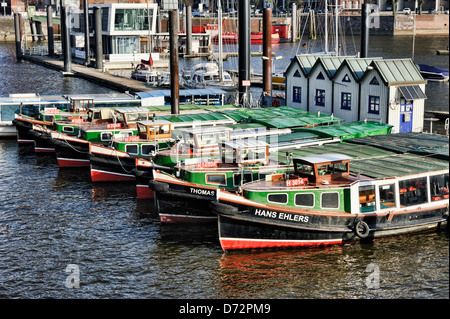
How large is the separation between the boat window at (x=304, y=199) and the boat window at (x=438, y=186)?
22.5ft

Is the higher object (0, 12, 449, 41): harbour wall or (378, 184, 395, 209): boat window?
(0, 12, 449, 41): harbour wall

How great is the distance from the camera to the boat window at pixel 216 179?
36.5 m

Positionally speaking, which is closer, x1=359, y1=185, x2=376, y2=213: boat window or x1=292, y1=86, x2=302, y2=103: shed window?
x1=359, y1=185, x2=376, y2=213: boat window

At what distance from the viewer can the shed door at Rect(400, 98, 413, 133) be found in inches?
1933

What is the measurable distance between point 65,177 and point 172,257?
62.7 ft

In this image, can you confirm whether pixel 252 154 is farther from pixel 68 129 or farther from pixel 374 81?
pixel 68 129

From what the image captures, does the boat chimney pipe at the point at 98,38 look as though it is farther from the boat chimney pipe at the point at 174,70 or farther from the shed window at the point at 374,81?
the shed window at the point at 374,81

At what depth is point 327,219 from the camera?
32844 millimetres

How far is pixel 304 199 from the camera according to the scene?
32.8 meters

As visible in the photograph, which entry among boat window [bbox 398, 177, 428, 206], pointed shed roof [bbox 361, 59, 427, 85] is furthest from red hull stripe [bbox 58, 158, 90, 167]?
boat window [bbox 398, 177, 428, 206]

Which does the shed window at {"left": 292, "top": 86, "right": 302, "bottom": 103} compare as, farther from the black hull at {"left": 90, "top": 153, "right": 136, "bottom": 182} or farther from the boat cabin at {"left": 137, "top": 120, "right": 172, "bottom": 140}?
the black hull at {"left": 90, "top": 153, "right": 136, "bottom": 182}

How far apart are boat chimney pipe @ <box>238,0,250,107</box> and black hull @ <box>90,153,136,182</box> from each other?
18776 millimetres
